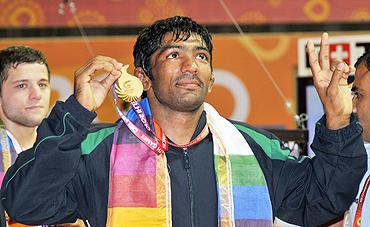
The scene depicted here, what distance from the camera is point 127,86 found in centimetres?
286

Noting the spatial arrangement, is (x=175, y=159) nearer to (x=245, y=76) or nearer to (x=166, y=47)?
(x=166, y=47)

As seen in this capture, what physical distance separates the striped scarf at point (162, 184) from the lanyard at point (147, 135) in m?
0.03

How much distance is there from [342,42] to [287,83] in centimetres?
93

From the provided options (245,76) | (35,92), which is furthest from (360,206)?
(245,76)

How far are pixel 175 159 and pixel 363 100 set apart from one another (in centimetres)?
94

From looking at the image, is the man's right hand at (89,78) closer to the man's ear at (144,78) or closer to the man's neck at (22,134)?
Answer: the man's ear at (144,78)

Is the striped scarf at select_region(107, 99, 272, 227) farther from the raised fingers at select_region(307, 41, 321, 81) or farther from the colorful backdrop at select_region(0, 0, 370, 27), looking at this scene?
the colorful backdrop at select_region(0, 0, 370, 27)

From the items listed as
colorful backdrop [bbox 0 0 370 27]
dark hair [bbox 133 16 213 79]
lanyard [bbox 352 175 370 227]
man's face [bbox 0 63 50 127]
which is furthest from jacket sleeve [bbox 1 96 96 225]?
colorful backdrop [bbox 0 0 370 27]

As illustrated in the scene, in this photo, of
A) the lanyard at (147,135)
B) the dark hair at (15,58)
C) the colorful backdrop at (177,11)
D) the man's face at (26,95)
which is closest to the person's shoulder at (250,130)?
the lanyard at (147,135)

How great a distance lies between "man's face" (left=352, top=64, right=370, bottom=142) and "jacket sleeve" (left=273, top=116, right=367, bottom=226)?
578 millimetres

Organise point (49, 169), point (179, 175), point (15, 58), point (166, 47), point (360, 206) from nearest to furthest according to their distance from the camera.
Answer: point (49, 169), point (179, 175), point (166, 47), point (360, 206), point (15, 58)

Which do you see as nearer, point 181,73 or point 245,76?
point 181,73

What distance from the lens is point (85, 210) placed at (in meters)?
2.83

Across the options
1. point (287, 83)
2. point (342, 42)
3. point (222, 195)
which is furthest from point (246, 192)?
point (287, 83)
